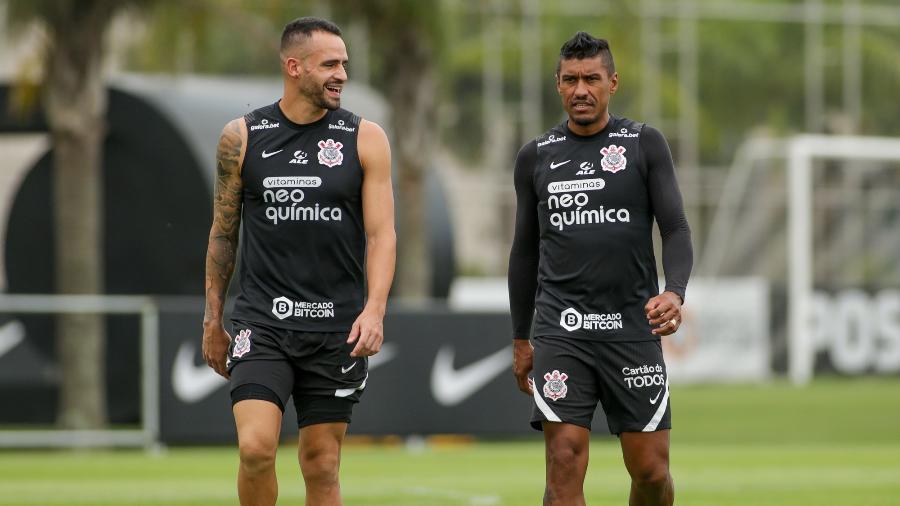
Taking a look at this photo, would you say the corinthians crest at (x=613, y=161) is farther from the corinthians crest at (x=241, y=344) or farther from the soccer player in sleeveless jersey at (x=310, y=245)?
the corinthians crest at (x=241, y=344)

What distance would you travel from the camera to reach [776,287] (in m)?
35.9

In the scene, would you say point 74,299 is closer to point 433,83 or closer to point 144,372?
point 144,372

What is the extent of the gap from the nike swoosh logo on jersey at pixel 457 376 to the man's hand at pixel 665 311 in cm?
1125

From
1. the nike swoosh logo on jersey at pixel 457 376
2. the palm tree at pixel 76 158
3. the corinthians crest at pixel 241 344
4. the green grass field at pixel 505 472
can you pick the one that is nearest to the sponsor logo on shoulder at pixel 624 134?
the corinthians crest at pixel 241 344

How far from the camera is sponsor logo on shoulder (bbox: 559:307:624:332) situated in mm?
8242

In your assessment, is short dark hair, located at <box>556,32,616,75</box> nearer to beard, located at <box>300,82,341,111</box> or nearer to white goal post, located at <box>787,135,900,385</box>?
beard, located at <box>300,82,341,111</box>

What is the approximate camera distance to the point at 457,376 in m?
19.2

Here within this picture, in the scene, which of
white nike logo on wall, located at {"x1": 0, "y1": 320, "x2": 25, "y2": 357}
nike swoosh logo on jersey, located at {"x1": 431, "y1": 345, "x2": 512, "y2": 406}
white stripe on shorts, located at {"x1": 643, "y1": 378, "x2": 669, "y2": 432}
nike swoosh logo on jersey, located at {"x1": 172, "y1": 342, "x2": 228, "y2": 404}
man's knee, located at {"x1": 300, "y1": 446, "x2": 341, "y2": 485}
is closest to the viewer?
man's knee, located at {"x1": 300, "y1": 446, "x2": 341, "y2": 485}

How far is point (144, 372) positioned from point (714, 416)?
9.51 meters

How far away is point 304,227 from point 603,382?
1.53 metres

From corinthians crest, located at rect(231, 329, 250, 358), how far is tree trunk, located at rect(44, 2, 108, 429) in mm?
12033

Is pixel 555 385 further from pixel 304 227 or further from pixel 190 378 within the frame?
pixel 190 378

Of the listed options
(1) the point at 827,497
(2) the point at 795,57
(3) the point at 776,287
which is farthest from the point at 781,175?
(1) the point at 827,497

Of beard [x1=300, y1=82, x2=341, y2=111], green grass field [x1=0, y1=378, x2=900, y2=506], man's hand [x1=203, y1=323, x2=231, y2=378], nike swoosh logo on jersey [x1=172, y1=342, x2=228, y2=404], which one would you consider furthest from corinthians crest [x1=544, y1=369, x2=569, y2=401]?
nike swoosh logo on jersey [x1=172, y1=342, x2=228, y2=404]
